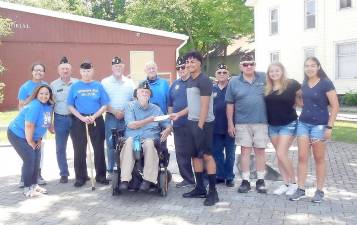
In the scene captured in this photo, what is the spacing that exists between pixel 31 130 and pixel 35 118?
17cm

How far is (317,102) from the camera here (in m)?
5.82

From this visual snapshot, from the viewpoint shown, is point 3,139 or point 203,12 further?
point 203,12

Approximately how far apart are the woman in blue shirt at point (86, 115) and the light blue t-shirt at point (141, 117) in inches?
21.8

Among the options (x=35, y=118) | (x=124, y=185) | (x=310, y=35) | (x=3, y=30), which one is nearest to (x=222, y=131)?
(x=124, y=185)

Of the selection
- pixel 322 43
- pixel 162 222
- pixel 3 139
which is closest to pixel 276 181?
pixel 162 222

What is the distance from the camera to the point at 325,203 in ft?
19.6

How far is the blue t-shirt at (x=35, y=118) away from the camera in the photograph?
6301mm

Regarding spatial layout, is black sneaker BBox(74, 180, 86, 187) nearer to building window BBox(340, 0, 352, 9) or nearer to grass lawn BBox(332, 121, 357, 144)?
grass lawn BBox(332, 121, 357, 144)

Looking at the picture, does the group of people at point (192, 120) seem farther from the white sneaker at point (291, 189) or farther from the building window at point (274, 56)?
the building window at point (274, 56)

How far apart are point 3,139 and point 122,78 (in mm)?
6179

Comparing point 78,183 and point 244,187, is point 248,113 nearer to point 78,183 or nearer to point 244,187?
point 244,187

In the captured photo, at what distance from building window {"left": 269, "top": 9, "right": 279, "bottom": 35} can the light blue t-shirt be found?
1981cm

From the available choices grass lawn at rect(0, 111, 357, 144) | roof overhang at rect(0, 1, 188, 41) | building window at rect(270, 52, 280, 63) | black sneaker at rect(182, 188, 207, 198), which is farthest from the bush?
→ black sneaker at rect(182, 188, 207, 198)

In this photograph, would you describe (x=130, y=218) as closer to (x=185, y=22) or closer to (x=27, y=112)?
(x=27, y=112)
